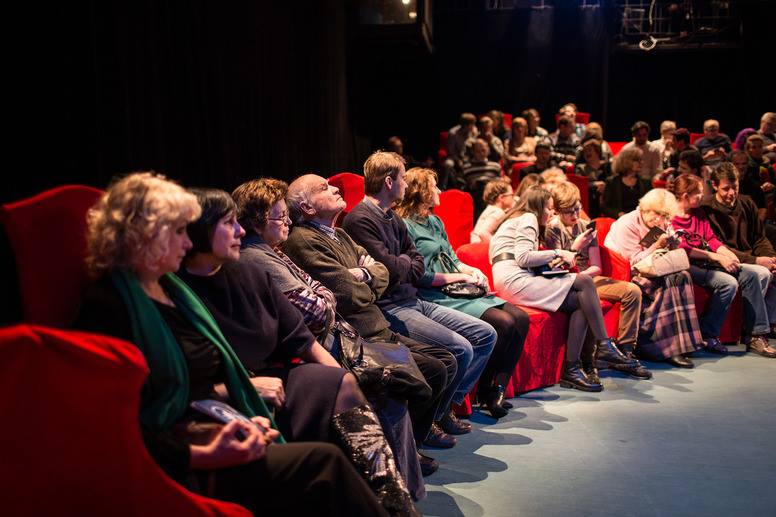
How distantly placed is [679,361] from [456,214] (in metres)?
1.73

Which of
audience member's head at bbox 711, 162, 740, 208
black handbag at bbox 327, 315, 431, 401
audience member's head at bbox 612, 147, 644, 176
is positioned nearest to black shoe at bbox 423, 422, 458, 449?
black handbag at bbox 327, 315, 431, 401

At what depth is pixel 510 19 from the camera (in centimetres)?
1147

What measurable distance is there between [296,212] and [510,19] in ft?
30.5

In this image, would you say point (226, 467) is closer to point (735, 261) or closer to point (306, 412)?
point (306, 412)

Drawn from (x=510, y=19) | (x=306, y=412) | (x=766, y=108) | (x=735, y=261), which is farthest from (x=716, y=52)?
(x=306, y=412)

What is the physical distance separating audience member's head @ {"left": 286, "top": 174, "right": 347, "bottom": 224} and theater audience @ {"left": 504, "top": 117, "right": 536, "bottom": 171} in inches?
250

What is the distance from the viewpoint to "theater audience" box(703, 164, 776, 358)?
5371 millimetres

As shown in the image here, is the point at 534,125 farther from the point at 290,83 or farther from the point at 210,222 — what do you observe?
the point at 210,222

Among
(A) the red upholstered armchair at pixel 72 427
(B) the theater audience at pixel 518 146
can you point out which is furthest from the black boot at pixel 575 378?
(B) the theater audience at pixel 518 146

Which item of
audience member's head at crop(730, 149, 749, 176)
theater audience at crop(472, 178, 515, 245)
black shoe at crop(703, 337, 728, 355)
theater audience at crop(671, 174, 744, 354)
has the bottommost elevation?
black shoe at crop(703, 337, 728, 355)

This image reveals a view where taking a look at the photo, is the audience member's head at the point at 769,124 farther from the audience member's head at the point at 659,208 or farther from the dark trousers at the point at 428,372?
the dark trousers at the point at 428,372

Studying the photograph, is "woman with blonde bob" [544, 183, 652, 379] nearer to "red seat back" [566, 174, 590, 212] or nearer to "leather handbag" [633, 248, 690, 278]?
"leather handbag" [633, 248, 690, 278]

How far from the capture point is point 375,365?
270cm

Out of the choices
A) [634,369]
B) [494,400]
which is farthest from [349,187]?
[634,369]
